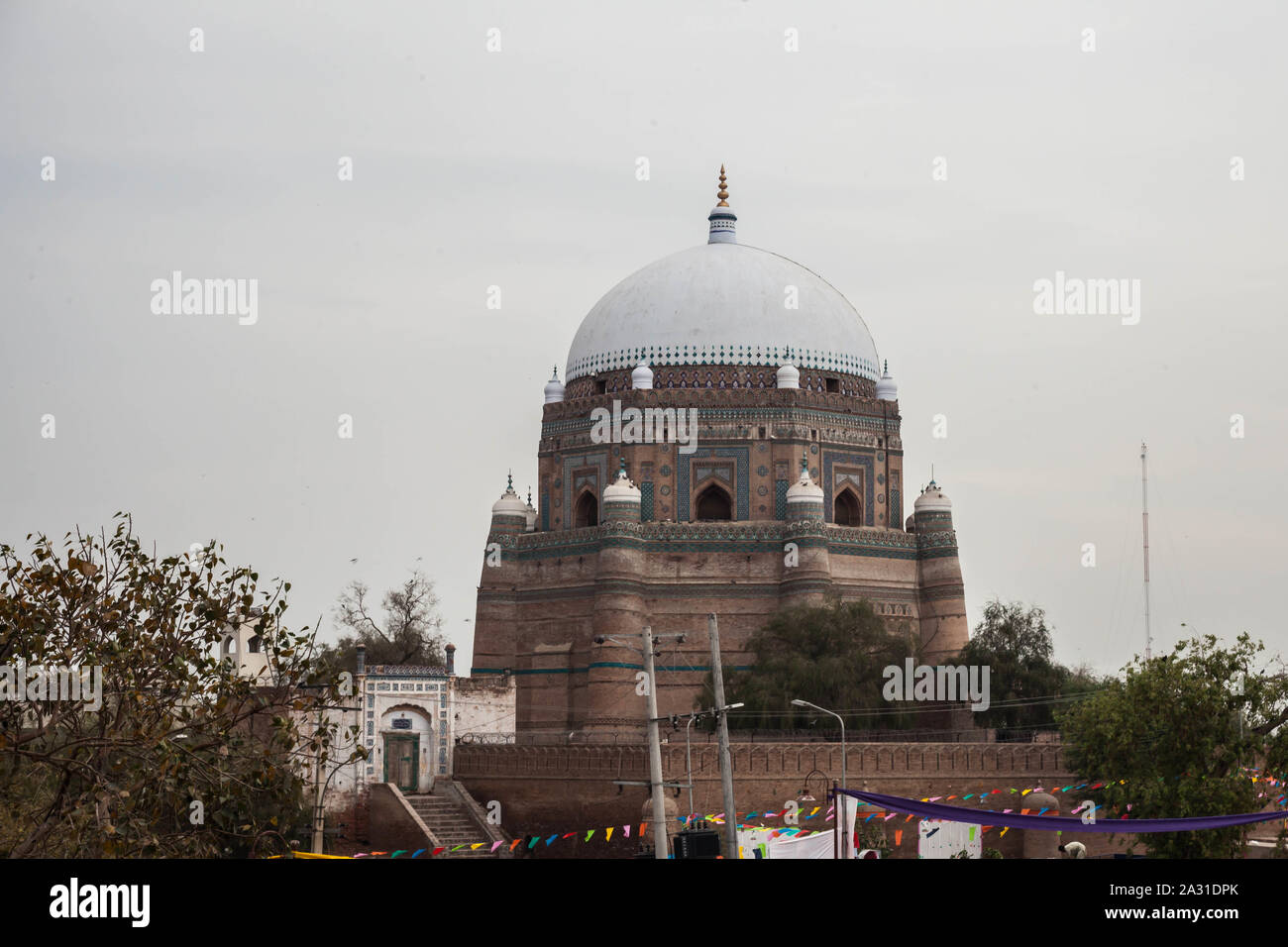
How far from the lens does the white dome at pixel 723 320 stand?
5266cm

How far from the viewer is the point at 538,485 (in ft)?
179

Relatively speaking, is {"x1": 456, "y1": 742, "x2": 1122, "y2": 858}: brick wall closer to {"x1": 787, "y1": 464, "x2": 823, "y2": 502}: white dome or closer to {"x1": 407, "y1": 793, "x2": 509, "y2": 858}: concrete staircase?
{"x1": 407, "y1": 793, "x2": 509, "y2": 858}: concrete staircase

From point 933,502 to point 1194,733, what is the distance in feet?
71.3

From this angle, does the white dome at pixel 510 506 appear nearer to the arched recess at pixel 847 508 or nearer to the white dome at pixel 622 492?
the white dome at pixel 622 492

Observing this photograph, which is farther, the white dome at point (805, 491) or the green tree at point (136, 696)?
the white dome at point (805, 491)

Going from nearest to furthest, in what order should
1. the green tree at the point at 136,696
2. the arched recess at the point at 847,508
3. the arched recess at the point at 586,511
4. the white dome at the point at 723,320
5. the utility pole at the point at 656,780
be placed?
the green tree at the point at 136,696 < the utility pole at the point at 656,780 < the white dome at the point at 723,320 < the arched recess at the point at 847,508 < the arched recess at the point at 586,511

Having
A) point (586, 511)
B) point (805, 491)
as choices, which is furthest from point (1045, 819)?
point (586, 511)

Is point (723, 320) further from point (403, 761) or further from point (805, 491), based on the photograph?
point (403, 761)

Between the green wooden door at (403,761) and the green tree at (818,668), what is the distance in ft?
22.3

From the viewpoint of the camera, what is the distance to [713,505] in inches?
2062

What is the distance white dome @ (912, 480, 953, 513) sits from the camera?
52.5 meters

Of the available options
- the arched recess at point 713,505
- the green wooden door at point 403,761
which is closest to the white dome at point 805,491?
the arched recess at point 713,505
